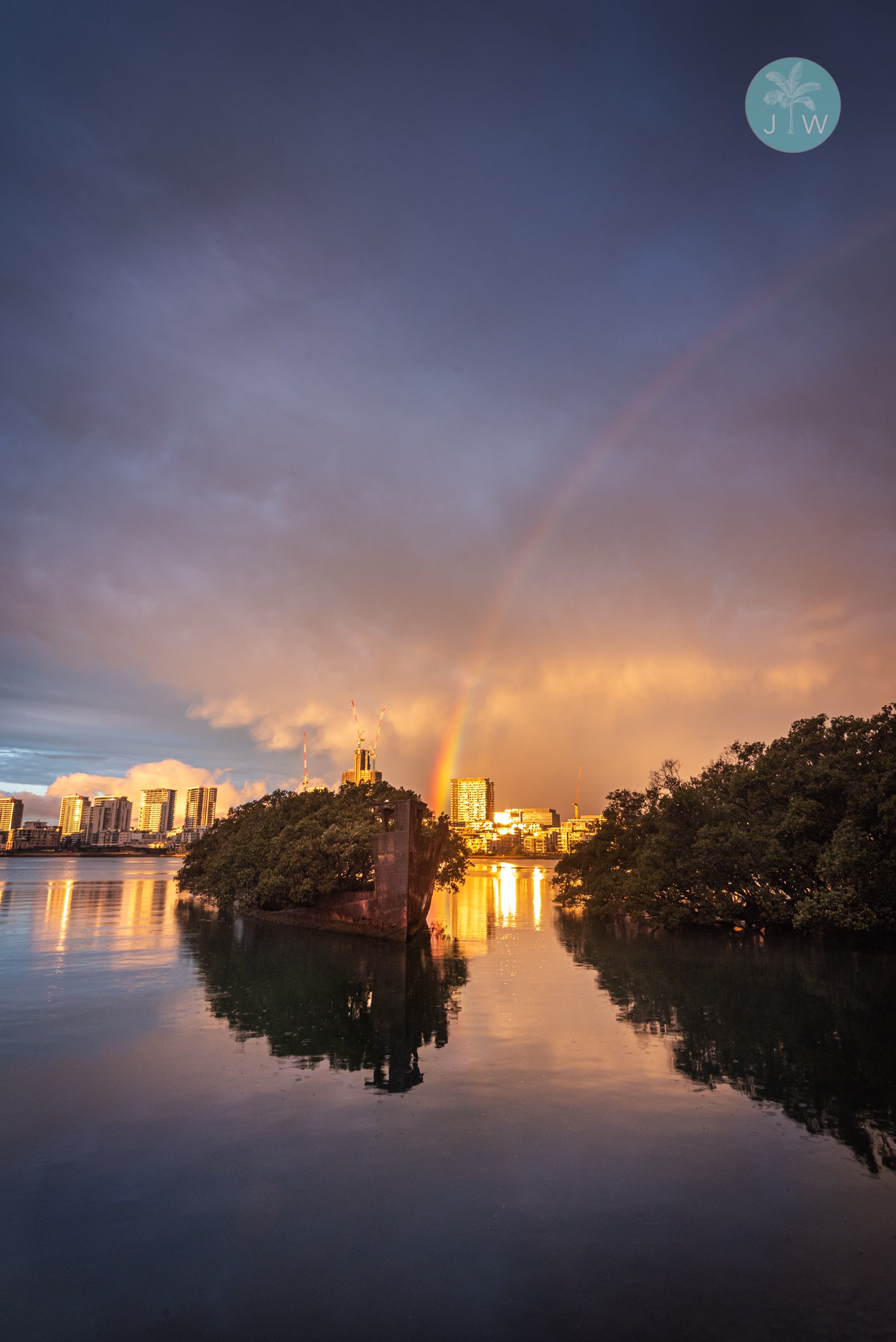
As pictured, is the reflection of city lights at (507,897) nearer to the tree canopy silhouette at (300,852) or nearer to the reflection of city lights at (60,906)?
the tree canopy silhouette at (300,852)

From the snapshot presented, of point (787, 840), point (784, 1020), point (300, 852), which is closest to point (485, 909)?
point (300, 852)

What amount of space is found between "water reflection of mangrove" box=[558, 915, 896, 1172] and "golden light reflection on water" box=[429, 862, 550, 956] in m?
9.33

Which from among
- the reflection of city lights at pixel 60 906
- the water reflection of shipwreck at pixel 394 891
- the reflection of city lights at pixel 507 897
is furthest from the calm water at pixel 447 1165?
the reflection of city lights at pixel 507 897

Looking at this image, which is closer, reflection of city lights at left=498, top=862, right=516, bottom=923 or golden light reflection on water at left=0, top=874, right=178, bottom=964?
golden light reflection on water at left=0, top=874, right=178, bottom=964

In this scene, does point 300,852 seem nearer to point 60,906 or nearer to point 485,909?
point 485,909

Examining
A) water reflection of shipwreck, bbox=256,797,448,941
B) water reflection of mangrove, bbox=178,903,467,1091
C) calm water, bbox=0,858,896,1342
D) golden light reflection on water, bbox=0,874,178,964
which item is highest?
water reflection of shipwreck, bbox=256,797,448,941

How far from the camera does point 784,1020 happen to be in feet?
72.8

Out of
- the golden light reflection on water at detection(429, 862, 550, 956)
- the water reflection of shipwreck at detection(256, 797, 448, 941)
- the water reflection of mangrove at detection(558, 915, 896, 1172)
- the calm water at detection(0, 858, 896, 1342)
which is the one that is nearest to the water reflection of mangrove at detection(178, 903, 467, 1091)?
the calm water at detection(0, 858, 896, 1342)

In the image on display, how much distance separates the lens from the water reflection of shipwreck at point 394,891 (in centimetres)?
4416

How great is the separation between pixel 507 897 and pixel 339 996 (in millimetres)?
61342

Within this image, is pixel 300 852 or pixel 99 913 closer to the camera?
pixel 300 852

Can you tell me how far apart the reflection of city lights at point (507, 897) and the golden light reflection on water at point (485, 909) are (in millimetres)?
43

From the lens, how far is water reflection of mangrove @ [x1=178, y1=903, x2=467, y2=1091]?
60.8 ft

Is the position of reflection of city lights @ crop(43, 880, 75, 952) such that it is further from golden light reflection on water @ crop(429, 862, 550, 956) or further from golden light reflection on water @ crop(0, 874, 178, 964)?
golden light reflection on water @ crop(429, 862, 550, 956)
